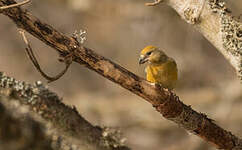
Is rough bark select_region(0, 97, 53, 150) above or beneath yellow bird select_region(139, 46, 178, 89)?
beneath

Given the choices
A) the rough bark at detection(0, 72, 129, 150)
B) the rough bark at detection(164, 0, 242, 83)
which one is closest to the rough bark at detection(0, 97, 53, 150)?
the rough bark at detection(0, 72, 129, 150)

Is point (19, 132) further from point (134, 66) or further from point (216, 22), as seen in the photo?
point (134, 66)

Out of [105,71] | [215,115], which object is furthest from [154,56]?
[215,115]

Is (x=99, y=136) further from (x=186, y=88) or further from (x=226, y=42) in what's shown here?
(x=186, y=88)

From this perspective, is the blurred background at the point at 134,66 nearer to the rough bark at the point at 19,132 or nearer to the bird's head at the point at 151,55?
the bird's head at the point at 151,55

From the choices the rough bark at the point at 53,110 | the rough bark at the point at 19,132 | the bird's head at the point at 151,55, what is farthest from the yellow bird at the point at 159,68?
the rough bark at the point at 19,132

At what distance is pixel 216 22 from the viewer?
3113 millimetres

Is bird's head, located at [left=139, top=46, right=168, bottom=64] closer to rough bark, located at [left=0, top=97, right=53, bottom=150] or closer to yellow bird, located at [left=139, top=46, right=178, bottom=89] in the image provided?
yellow bird, located at [left=139, top=46, right=178, bottom=89]

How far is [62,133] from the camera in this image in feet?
9.64

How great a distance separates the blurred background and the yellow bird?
6.13ft

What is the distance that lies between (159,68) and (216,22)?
1418mm

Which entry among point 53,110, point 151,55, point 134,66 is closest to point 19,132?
point 53,110

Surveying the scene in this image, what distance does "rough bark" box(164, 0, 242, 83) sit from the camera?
10.2 feet

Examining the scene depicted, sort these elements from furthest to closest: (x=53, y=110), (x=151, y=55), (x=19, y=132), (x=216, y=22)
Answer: (x=151, y=55) → (x=216, y=22) → (x=53, y=110) → (x=19, y=132)
